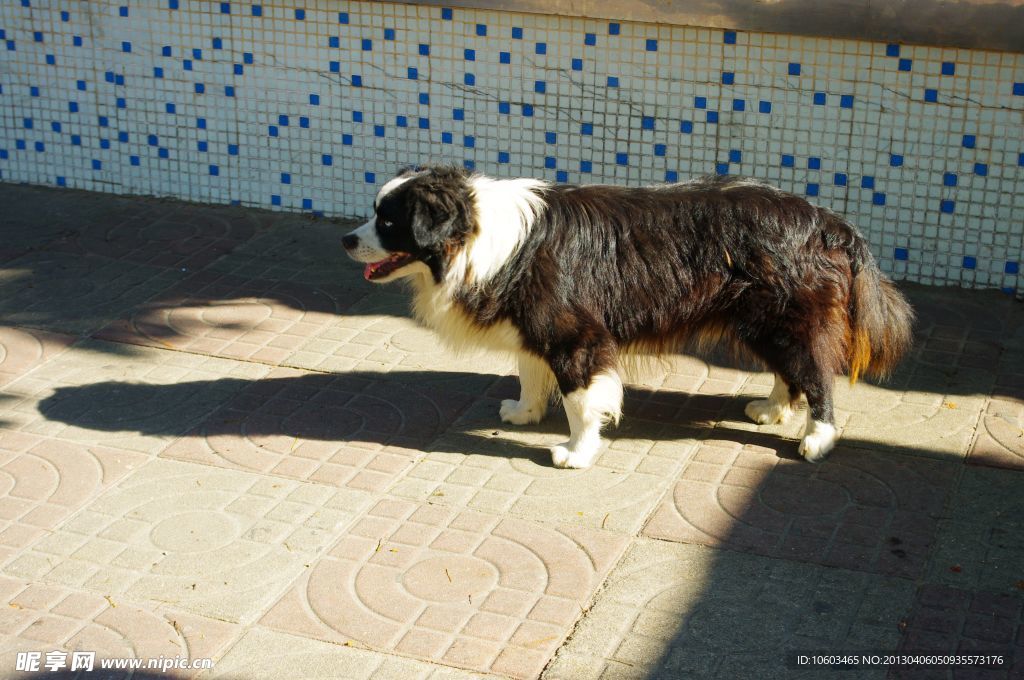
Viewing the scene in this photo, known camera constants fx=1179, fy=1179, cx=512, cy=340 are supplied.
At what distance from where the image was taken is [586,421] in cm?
527

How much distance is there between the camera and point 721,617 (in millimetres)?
4246

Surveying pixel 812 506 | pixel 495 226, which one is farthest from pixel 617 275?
pixel 812 506

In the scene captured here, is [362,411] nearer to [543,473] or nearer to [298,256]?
[543,473]

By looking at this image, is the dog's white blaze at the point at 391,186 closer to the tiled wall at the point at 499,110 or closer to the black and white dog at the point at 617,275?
the black and white dog at the point at 617,275

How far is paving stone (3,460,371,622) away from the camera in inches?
176

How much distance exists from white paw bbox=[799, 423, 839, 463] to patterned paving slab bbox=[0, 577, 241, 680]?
8.60 feet

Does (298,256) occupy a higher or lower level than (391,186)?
lower

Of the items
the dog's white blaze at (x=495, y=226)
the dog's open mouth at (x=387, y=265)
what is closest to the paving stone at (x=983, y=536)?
the dog's white blaze at (x=495, y=226)

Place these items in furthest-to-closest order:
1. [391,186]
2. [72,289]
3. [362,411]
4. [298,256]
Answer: [298,256], [72,289], [362,411], [391,186]

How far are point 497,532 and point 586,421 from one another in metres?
0.72

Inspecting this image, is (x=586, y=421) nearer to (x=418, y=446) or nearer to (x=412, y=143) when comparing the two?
(x=418, y=446)

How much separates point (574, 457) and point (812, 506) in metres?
1.06

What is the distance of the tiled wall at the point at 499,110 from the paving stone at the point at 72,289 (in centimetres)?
126

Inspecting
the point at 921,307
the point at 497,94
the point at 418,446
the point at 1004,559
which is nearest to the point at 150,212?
the point at 497,94
